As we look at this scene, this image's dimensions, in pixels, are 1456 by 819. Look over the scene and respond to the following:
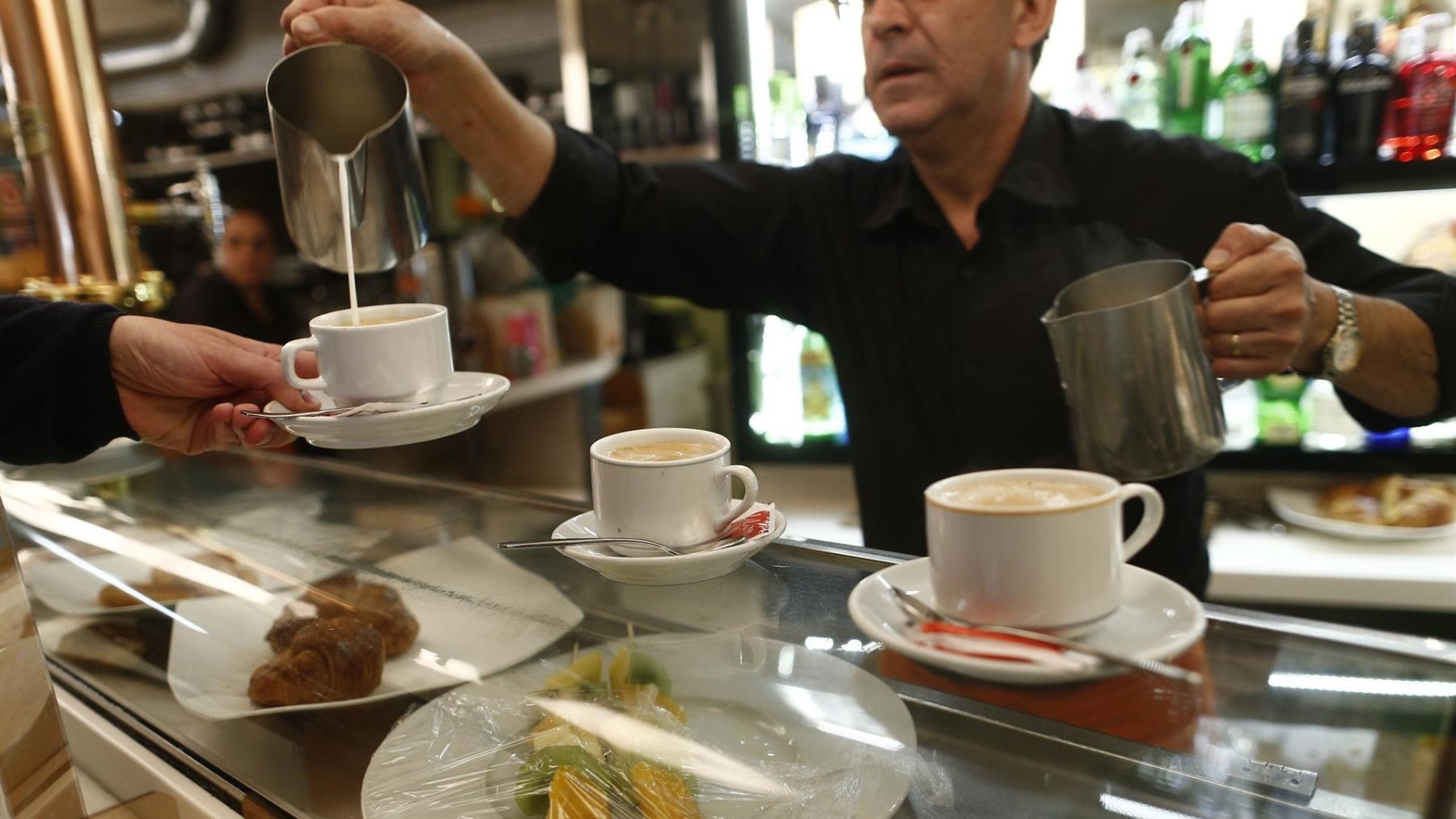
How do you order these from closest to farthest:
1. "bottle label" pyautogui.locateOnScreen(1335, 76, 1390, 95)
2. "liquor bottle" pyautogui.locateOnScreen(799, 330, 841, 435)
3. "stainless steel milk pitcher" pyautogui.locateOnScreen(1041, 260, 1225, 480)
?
"stainless steel milk pitcher" pyautogui.locateOnScreen(1041, 260, 1225, 480)
"bottle label" pyautogui.locateOnScreen(1335, 76, 1390, 95)
"liquor bottle" pyautogui.locateOnScreen(799, 330, 841, 435)

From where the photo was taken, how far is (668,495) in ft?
2.10

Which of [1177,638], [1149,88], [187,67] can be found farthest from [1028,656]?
[187,67]

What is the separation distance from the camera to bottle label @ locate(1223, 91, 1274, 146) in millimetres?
2277

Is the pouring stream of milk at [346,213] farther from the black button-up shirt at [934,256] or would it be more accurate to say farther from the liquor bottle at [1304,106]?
the liquor bottle at [1304,106]

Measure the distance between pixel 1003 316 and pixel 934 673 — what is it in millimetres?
781

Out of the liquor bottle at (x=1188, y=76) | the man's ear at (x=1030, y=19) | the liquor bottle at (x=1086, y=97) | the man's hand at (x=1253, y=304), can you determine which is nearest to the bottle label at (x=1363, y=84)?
the liquor bottle at (x=1188, y=76)

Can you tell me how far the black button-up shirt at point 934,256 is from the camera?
1.25 meters

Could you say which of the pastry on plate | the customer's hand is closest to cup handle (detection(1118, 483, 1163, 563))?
the customer's hand

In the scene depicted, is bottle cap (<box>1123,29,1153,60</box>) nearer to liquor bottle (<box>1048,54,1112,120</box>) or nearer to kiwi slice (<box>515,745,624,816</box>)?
liquor bottle (<box>1048,54,1112,120</box>)

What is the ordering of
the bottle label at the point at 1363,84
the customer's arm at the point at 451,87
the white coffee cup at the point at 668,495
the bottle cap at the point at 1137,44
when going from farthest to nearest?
the bottle cap at the point at 1137,44 → the bottle label at the point at 1363,84 → the customer's arm at the point at 451,87 → the white coffee cup at the point at 668,495

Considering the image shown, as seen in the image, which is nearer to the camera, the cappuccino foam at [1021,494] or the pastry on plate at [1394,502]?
the cappuccino foam at [1021,494]

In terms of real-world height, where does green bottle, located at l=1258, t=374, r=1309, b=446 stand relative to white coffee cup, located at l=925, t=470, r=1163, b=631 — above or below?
below

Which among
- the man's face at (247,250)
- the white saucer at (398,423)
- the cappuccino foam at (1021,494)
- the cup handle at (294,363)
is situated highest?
the man's face at (247,250)

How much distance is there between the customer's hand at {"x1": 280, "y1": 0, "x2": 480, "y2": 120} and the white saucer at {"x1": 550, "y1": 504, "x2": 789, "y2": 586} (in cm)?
55
